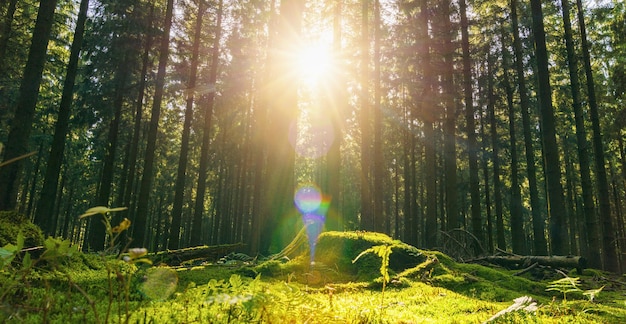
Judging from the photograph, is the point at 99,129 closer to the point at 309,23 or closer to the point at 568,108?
the point at 309,23

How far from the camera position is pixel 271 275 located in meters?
4.91

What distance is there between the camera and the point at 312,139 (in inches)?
1419

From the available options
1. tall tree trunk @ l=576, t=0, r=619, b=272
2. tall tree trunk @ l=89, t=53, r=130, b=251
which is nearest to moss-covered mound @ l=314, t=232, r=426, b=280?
tall tree trunk @ l=576, t=0, r=619, b=272

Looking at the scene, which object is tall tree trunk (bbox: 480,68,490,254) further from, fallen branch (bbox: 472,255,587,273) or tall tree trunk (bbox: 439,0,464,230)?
fallen branch (bbox: 472,255,587,273)

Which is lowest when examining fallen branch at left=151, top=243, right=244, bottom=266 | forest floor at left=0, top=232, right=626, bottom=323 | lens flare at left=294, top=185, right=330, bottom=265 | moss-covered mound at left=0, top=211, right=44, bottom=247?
fallen branch at left=151, top=243, right=244, bottom=266

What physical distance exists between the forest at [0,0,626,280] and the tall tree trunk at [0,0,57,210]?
0.04 meters

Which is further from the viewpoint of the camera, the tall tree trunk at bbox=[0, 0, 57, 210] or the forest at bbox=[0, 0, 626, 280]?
the forest at bbox=[0, 0, 626, 280]

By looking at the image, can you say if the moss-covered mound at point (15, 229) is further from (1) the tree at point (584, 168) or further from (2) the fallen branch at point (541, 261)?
(1) the tree at point (584, 168)

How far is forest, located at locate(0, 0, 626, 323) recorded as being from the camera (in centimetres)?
247

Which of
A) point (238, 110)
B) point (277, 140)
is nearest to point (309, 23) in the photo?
point (238, 110)

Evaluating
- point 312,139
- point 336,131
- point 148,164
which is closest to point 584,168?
point 336,131

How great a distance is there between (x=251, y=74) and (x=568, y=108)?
2191 cm

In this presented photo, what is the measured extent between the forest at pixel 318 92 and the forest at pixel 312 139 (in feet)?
0.35

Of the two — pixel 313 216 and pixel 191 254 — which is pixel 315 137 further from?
pixel 191 254
